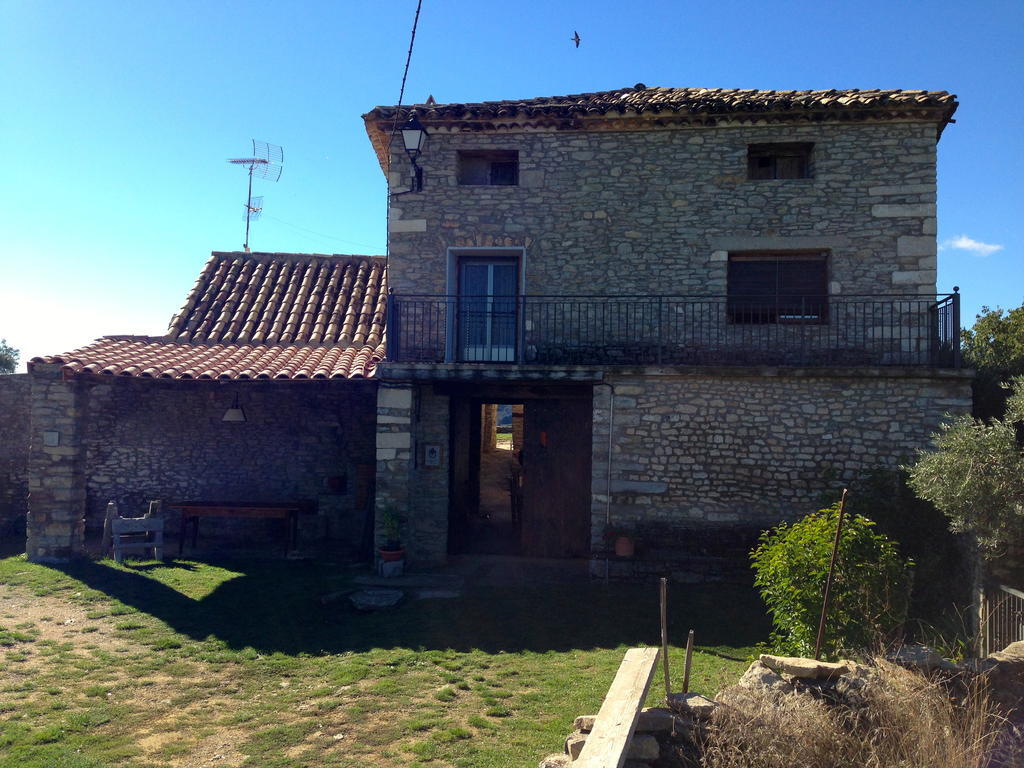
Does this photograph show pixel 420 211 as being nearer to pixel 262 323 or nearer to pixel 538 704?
pixel 262 323

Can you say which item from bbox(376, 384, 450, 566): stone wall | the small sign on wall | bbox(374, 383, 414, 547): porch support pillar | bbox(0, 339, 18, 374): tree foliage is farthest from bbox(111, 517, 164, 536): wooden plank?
bbox(0, 339, 18, 374): tree foliage

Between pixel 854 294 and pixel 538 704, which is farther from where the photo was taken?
pixel 854 294

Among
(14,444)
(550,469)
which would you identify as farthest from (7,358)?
(550,469)

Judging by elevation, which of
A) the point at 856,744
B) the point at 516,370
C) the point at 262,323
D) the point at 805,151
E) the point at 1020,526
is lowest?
the point at 856,744

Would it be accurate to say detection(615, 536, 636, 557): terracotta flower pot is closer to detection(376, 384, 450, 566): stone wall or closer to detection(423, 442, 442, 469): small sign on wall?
detection(376, 384, 450, 566): stone wall

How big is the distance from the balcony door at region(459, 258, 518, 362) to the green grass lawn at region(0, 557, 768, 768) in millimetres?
3879

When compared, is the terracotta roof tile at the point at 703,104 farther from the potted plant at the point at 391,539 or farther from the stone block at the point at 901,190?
the potted plant at the point at 391,539

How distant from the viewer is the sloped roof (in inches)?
392

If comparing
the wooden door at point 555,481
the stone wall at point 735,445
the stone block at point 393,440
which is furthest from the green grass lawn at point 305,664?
the stone block at point 393,440

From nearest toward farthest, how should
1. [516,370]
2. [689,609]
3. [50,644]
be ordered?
[50,644]
[689,609]
[516,370]

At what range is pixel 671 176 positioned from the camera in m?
10.5

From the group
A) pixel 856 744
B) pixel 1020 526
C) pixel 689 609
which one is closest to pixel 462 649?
pixel 689 609

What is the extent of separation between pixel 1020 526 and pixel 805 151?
679 cm

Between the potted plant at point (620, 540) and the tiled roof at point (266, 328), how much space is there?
165 inches
